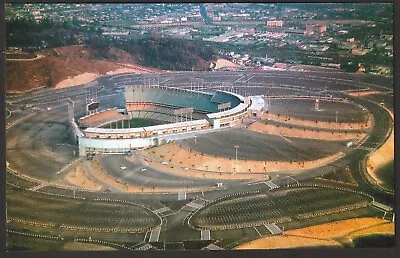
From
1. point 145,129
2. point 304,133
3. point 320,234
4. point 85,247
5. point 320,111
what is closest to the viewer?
point 85,247

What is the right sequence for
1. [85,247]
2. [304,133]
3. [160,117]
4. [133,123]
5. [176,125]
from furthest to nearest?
[160,117], [133,123], [176,125], [304,133], [85,247]

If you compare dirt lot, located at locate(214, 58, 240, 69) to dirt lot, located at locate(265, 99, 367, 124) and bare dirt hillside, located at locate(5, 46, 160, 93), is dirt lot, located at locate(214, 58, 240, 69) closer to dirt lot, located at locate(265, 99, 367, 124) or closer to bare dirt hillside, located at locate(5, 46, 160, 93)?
dirt lot, located at locate(265, 99, 367, 124)

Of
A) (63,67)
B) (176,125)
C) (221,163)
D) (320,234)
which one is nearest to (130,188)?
(221,163)

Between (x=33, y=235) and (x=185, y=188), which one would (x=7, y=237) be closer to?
(x=33, y=235)

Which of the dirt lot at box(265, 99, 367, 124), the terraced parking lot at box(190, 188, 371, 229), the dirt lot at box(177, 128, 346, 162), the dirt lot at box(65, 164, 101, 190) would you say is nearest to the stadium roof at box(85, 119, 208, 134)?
the dirt lot at box(177, 128, 346, 162)

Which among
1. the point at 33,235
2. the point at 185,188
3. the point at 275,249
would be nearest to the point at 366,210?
the point at 275,249

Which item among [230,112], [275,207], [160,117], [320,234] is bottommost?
[320,234]

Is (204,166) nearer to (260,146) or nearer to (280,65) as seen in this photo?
(260,146)
